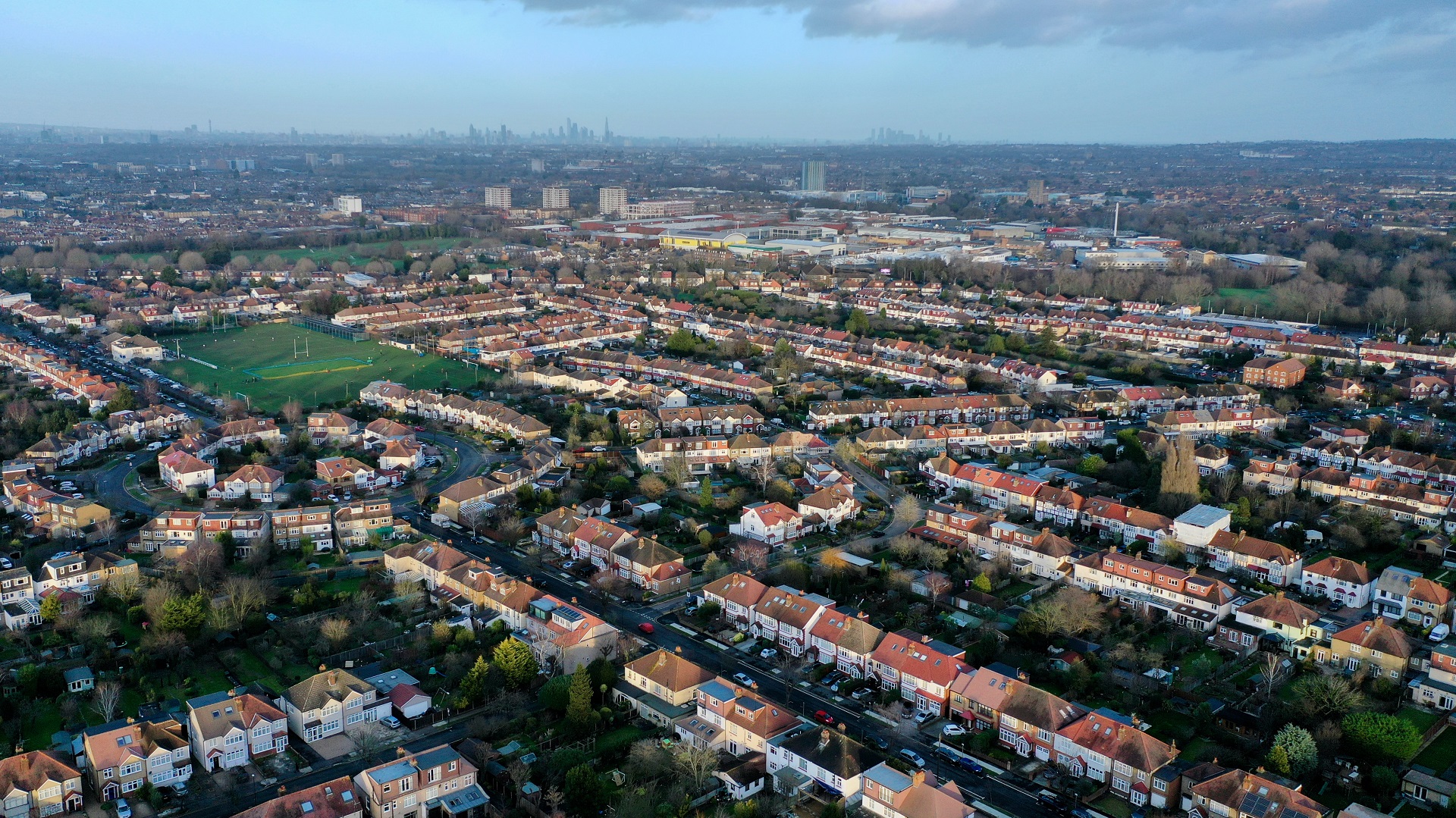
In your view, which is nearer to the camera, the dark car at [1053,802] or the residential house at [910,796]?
the residential house at [910,796]

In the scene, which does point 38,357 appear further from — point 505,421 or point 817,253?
point 817,253

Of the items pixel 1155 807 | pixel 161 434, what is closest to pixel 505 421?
pixel 161 434

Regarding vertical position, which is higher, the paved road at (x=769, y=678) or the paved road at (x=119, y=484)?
the paved road at (x=119, y=484)

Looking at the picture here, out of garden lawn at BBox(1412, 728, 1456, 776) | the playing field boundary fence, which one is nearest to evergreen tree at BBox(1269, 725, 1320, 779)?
garden lawn at BBox(1412, 728, 1456, 776)

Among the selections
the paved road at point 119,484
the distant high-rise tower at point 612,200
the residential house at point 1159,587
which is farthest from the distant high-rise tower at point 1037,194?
the paved road at point 119,484

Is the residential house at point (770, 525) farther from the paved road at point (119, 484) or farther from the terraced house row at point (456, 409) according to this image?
the paved road at point (119, 484)

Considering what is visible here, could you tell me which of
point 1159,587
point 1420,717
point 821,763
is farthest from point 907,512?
point 821,763

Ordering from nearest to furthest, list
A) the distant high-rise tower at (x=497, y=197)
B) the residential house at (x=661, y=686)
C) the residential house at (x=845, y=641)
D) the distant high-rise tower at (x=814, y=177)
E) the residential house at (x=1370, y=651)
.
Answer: the residential house at (x=661, y=686) → the residential house at (x=1370, y=651) → the residential house at (x=845, y=641) → the distant high-rise tower at (x=497, y=197) → the distant high-rise tower at (x=814, y=177)
